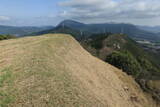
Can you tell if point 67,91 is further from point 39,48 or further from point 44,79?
point 39,48

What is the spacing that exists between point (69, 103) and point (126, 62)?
46.7 m

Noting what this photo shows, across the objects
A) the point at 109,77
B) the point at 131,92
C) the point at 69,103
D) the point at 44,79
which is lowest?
the point at 131,92

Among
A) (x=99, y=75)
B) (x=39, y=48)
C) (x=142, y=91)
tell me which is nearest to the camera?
(x=39, y=48)

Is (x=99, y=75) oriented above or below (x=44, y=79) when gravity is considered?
below

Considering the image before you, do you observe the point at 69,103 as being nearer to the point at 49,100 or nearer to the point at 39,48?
the point at 49,100

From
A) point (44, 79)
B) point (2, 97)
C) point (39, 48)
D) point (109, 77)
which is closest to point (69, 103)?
point (44, 79)

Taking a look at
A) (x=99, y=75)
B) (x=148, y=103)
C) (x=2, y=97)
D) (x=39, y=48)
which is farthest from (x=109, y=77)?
(x=2, y=97)

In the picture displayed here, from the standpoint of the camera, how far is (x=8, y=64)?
19.4m

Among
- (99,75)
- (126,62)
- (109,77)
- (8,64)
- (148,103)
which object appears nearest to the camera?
(8,64)

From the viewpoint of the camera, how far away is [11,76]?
54.5ft

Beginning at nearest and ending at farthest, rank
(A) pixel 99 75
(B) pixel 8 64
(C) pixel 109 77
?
(B) pixel 8 64 → (A) pixel 99 75 → (C) pixel 109 77

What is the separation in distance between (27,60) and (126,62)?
4335cm

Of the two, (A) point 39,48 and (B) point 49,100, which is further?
(A) point 39,48

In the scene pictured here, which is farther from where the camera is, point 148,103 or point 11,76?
point 148,103
